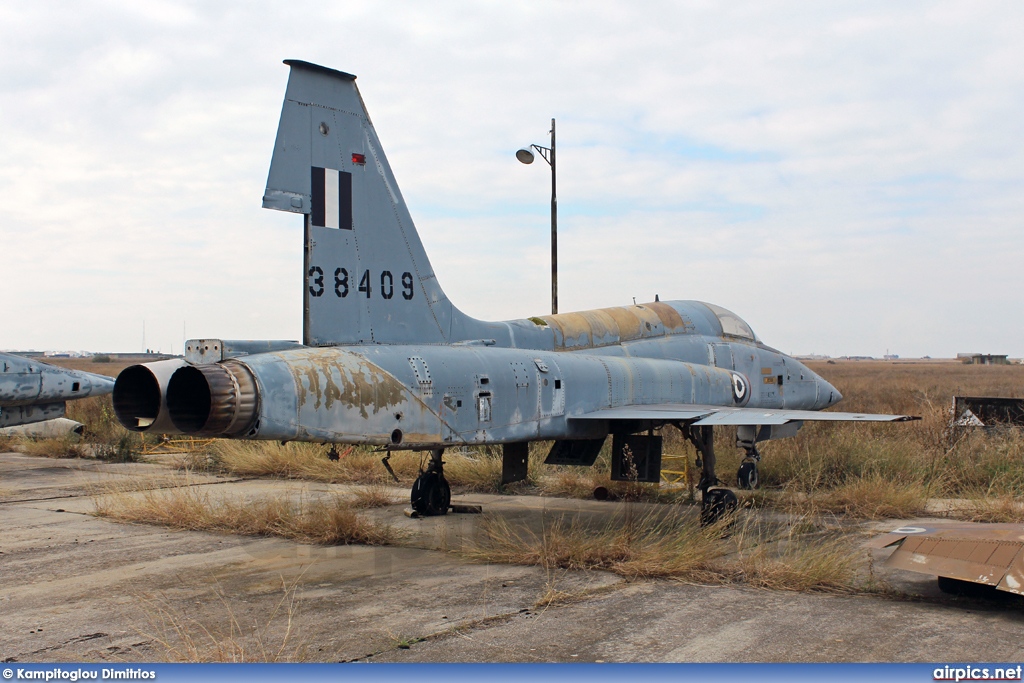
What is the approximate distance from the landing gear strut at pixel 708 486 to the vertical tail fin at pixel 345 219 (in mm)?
3433

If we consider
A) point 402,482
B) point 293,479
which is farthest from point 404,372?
point 293,479

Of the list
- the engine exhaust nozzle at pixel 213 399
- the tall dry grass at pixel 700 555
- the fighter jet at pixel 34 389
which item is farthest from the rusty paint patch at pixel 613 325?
the fighter jet at pixel 34 389

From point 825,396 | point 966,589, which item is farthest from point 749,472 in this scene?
point 966,589

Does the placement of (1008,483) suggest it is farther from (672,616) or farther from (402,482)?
(402,482)

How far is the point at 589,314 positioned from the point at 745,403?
9.12ft

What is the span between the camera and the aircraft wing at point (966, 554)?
6.34 m

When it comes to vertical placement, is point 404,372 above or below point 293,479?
above

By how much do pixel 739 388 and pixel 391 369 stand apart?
20.1 ft

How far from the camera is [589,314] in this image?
11625mm

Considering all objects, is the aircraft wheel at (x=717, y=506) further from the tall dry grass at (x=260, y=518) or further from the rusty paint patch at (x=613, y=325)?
the tall dry grass at (x=260, y=518)

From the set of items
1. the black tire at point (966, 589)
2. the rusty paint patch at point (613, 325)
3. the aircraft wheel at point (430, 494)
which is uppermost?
the rusty paint patch at point (613, 325)

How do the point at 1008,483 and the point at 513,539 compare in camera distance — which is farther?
the point at 1008,483

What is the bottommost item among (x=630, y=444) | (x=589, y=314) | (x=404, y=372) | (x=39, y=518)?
(x=39, y=518)

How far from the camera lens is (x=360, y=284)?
862 centimetres
